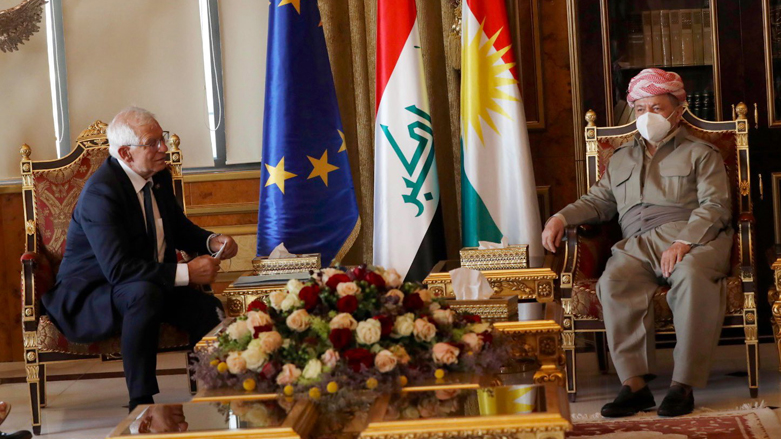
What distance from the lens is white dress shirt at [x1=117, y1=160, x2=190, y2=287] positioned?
3328mm

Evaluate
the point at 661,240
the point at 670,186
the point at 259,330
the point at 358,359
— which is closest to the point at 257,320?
the point at 259,330

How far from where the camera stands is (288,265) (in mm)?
3533

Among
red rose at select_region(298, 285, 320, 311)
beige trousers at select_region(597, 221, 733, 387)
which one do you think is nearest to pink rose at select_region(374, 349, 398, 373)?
red rose at select_region(298, 285, 320, 311)

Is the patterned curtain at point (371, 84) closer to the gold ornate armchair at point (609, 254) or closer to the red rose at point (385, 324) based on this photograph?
the gold ornate armchair at point (609, 254)

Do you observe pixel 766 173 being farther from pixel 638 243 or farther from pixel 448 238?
pixel 448 238

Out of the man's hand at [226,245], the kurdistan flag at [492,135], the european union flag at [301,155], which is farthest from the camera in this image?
the european union flag at [301,155]

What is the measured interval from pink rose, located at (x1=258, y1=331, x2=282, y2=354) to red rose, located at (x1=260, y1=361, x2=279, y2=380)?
27 mm

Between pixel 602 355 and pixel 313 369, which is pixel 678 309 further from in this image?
pixel 313 369

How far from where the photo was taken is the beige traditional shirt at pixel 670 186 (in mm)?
3365

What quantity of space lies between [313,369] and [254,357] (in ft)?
0.48

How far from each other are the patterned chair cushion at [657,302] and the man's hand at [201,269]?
53.2 inches

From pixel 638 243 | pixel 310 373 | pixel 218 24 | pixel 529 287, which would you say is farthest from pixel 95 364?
pixel 310 373

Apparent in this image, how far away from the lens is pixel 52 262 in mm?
3705

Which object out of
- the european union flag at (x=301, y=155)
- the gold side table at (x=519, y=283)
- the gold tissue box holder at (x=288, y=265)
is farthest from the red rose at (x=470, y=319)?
the european union flag at (x=301, y=155)
